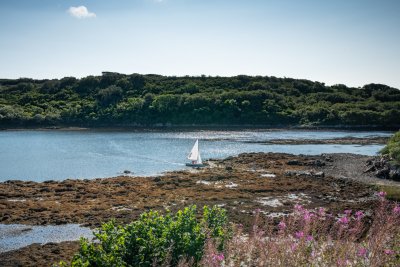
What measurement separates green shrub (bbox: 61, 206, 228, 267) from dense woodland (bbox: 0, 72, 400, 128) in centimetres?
11897

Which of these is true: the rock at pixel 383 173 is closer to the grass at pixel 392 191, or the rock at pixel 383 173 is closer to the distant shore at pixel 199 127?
the grass at pixel 392 191

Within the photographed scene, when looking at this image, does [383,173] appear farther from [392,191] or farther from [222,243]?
[222,243]

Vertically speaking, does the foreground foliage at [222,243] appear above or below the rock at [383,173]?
above

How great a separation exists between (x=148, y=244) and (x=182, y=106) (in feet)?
413

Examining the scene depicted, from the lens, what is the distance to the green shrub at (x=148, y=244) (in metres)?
11.8

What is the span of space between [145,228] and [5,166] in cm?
4792

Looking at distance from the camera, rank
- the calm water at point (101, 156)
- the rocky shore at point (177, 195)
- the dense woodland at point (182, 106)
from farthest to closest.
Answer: the dense woodland at point (182, 106) → the calm water at point (101, 156) → the rocky shore at point (177, 195)

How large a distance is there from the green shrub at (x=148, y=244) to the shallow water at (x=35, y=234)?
11855mm

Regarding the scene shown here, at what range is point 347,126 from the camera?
12575cm

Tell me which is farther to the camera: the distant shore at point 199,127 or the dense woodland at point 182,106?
the dense woodland at point 182,106

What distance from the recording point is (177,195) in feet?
113

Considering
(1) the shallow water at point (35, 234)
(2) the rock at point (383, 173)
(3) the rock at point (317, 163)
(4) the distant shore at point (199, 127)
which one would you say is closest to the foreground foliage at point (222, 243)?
(1) the shallow water at point (35, 234)

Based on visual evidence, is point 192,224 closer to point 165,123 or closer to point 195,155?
point 195,155

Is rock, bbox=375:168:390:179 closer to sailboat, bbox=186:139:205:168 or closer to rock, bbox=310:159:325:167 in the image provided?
rock, bbox=310:159:325:167
